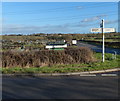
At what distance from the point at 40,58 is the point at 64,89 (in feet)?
19.7

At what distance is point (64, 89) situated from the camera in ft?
23.9

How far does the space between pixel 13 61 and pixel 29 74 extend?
2887 mm

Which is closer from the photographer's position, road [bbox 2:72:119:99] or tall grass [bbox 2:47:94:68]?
road [bbox 2:72:119:99]

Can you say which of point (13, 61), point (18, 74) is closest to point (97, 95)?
point (18, 74)

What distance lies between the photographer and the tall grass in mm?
12844

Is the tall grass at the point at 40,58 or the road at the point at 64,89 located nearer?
the road at the point at 64,89

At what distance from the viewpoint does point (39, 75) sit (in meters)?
10.3

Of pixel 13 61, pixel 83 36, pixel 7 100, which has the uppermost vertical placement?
pixel 83 36

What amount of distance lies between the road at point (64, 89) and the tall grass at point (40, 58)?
3885 millimetres

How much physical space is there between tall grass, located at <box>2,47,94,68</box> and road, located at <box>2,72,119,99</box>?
389 cm

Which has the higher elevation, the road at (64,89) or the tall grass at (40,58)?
the tall grass at (40,58)

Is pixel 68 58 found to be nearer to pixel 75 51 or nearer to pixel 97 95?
pixel 75 51

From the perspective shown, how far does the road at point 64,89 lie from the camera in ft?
21.0

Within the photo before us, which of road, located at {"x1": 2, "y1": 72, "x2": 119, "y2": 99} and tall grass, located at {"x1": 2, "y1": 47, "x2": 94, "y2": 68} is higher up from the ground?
tall grass, located at {"x1": 2, "y1": 47, "x2": 94, "y2": 68}
